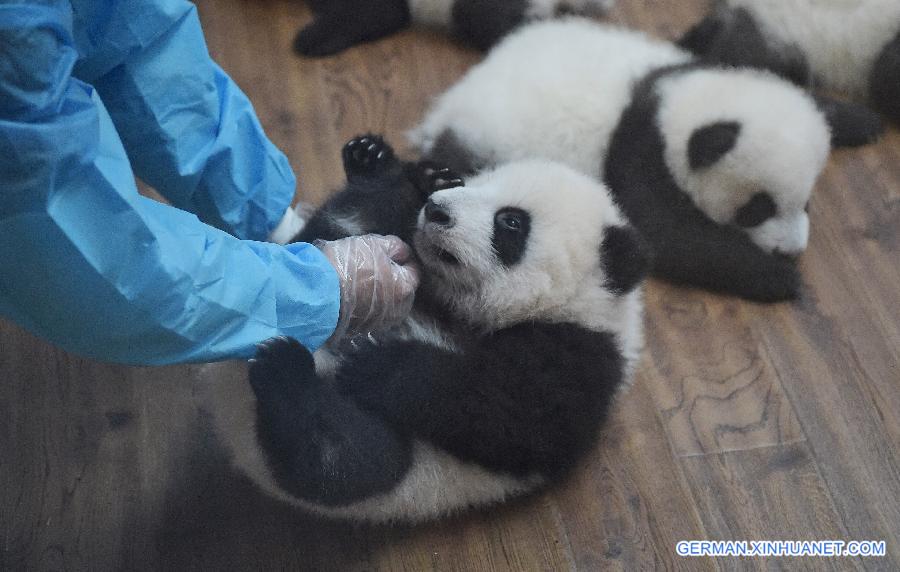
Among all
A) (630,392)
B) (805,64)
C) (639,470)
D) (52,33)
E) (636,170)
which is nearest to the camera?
(52,33)

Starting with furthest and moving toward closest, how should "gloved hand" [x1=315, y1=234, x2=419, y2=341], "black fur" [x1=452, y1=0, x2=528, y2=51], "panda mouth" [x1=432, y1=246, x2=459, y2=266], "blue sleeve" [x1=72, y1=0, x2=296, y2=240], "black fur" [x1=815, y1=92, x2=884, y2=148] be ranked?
"black fur" [x1=452, y1=0, x2=528, y2=51] → "black fur" [x1=815, y1=92, x2=884, y2=148] → "panda mouth" [x1=432, y1=246, x2=459, y2=266] → "gloved hand" [x1=315, y1=234, x2=419, y2=341] → "blue sleeve" [x1=72, y1=0, x2=296, y2=240]

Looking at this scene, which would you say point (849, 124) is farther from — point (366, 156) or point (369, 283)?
point (369, 283)

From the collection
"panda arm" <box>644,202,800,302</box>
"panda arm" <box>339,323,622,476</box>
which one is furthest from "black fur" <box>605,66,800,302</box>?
"panda arm" <box>339,323,622,476</box>

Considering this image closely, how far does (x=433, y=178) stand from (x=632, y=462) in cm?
92

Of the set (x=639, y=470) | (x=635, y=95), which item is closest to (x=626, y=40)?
(x=635, y=95)

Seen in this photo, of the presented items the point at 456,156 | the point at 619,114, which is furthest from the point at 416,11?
the point at 619,114

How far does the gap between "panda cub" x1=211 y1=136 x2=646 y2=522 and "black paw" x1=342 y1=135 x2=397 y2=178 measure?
0.85 ft

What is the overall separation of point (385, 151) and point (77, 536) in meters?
1.27

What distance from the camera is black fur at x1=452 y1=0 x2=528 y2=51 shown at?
10.4 feet

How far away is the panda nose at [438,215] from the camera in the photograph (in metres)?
2.05

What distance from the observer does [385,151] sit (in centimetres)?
241

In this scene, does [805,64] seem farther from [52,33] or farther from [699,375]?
[52,33]

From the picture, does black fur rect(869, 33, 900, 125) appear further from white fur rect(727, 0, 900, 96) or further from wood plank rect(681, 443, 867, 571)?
wood plank rect(681, 443, 867, 571)

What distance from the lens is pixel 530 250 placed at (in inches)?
79.9
